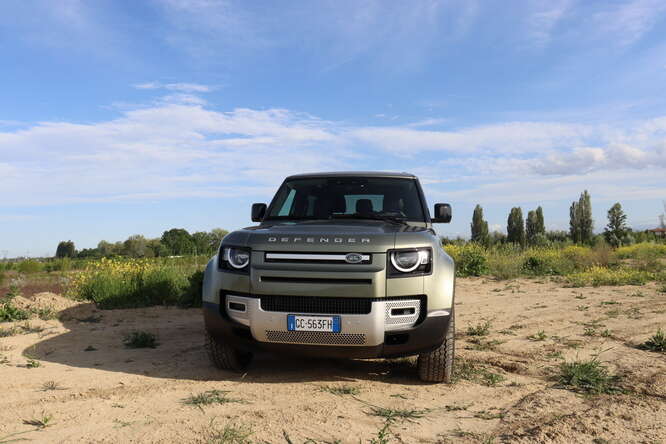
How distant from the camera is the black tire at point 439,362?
4242mm

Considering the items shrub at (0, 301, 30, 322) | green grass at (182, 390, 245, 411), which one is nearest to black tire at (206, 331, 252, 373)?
green grass at (182, 390, 245, 411)

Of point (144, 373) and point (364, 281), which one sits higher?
point (364, 281)

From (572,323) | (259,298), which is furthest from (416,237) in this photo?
(572,323)

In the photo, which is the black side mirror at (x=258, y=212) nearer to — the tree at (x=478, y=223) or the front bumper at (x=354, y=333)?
the front bumper at (x=354, y=333)

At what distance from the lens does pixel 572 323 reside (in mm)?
7152

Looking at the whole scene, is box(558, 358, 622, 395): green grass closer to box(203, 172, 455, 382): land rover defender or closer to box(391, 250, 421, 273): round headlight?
box(203, 172, 455, 382): land rover defender

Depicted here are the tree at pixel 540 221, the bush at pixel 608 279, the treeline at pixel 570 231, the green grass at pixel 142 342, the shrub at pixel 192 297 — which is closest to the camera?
the green grass at pixel 142 342

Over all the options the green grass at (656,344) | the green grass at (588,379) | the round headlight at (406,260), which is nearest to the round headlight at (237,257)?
the round headlight at (406,260)

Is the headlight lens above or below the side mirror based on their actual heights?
below

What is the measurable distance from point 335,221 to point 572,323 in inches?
169

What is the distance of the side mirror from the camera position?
5535 mm

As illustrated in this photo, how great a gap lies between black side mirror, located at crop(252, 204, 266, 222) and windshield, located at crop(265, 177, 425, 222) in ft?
0.50

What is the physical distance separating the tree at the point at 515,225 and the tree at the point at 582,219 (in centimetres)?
418

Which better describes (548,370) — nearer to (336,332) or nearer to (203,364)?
(336,332)
